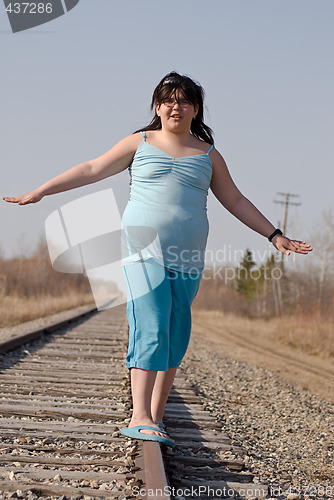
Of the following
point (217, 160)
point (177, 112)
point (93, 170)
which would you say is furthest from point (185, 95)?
point (93, 170)

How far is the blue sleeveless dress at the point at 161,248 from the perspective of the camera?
8.76 ft

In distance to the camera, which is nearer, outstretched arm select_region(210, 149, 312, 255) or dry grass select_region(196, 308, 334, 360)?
outstretched arm select_region(210, 149, 312, 255)

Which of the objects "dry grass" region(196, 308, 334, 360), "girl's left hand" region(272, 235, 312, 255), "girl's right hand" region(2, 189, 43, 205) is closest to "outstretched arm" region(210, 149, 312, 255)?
"girl's left hand" region(272, 235, 312, 255)

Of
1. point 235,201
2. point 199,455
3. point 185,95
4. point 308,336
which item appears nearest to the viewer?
point 185,95

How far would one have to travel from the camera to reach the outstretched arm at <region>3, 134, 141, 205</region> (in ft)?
8.92

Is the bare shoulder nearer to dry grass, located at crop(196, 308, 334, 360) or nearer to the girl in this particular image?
the girl

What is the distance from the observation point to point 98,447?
2709mm

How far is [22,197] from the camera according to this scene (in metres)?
2.70

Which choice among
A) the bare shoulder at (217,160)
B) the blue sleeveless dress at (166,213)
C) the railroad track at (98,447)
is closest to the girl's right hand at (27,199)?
the blue sleeveless dress at (166,213)

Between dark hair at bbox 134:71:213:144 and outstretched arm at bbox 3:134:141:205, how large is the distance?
0.61 ft

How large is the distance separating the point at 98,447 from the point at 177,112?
162cm

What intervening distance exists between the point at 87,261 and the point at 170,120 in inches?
59.2

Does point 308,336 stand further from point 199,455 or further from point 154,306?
point 154,306

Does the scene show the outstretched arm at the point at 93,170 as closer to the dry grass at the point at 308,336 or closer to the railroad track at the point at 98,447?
the railroad track at the point at 98,447
